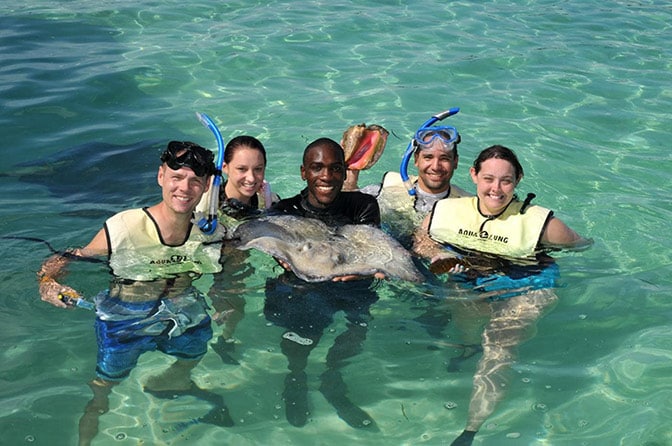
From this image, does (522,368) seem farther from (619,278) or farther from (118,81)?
(118,81)

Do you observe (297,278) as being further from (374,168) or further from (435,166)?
(374,168)

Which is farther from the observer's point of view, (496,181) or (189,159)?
(496,181)

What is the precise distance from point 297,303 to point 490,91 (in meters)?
5.84

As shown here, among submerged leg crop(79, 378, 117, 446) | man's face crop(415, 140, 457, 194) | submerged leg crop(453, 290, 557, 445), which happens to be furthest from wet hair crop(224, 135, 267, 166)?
submerged leg crop(453, 290, 557, 445)

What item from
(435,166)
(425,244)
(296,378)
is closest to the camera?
(296,378)

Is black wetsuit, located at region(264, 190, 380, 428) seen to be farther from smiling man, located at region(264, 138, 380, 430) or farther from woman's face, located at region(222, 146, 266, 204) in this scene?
woman's face, located at region(222, 146, 266, 204)


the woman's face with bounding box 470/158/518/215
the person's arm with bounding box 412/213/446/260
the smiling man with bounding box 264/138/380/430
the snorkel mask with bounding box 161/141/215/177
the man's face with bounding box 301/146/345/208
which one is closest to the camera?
the snorkel mask with bounding box 161/141/215/177

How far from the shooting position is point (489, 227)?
5.60 m

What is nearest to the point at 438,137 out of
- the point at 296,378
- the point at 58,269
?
the point at 296,378

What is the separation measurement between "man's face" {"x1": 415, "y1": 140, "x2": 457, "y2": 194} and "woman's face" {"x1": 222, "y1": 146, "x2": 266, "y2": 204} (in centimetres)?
129

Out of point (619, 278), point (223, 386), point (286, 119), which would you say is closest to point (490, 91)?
point (286, 119)

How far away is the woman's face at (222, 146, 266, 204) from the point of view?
5441 millimetres

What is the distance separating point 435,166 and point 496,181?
2.26 feet

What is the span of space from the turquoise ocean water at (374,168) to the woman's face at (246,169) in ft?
1.92
